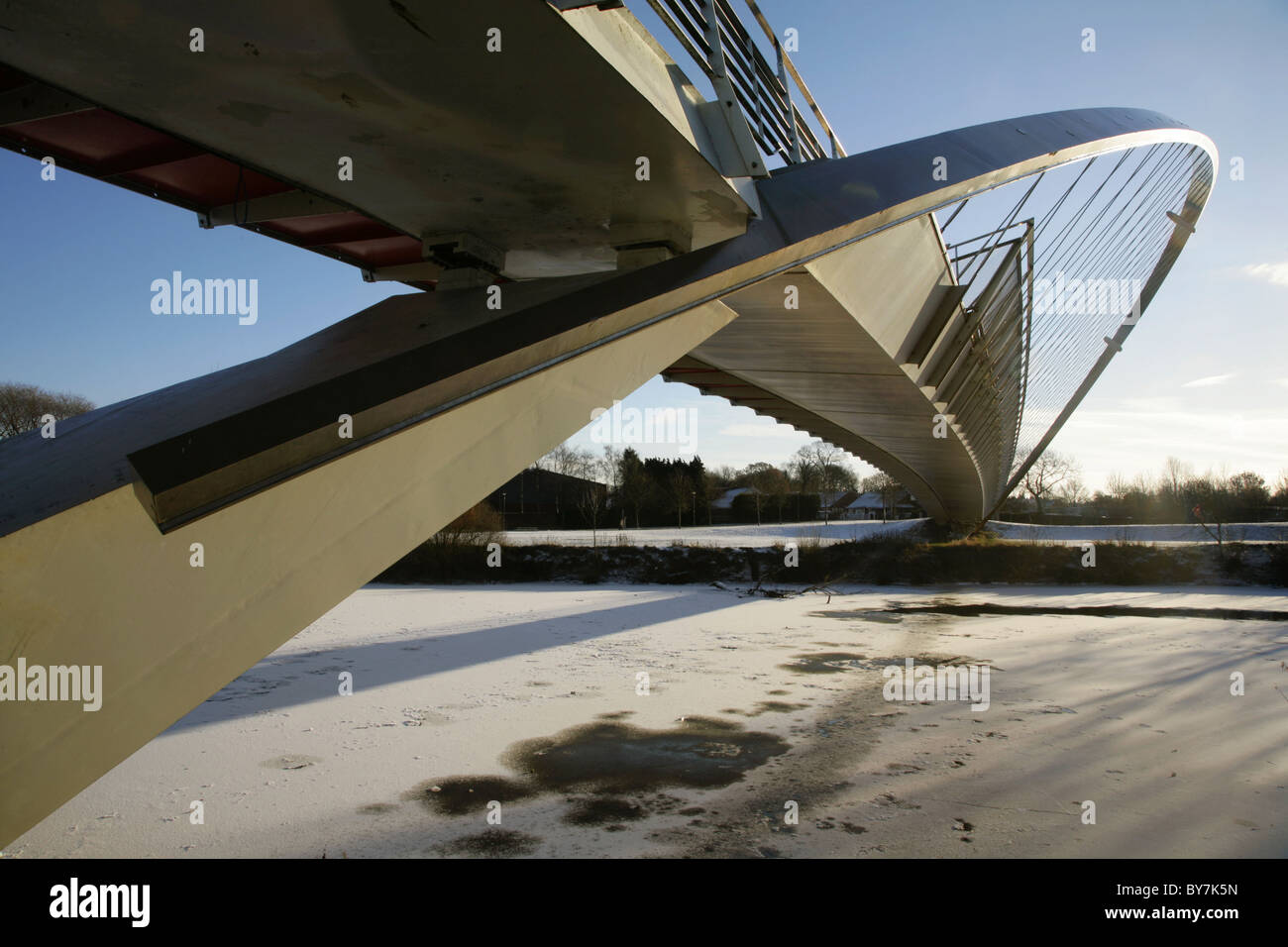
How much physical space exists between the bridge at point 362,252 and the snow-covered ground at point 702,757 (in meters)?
2.74

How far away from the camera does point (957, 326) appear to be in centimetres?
1175

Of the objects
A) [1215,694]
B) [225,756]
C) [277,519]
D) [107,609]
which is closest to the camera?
[107,609]

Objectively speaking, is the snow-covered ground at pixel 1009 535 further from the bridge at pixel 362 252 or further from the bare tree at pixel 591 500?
the bridge at pixel 362 252

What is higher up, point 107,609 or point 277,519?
point 277,519

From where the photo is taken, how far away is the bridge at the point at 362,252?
8.20 ft

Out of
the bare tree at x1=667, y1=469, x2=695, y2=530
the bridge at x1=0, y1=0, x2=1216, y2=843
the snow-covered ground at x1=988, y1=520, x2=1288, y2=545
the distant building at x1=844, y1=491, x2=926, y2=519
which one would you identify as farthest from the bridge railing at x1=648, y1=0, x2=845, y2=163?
the distant building at x1=844, y1=491, x2=926, y2=519

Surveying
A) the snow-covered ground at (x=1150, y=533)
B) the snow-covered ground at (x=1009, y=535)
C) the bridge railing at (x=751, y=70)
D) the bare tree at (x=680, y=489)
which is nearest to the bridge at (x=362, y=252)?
the bridge railing at (x=751, y=70)

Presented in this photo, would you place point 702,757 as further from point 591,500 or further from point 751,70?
point 591,500

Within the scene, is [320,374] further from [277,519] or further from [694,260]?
[694,260]

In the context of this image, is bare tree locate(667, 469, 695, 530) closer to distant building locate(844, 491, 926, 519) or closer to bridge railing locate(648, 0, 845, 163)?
distant building locate(844, 491, 926, 519)

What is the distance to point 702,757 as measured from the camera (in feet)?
22.1
